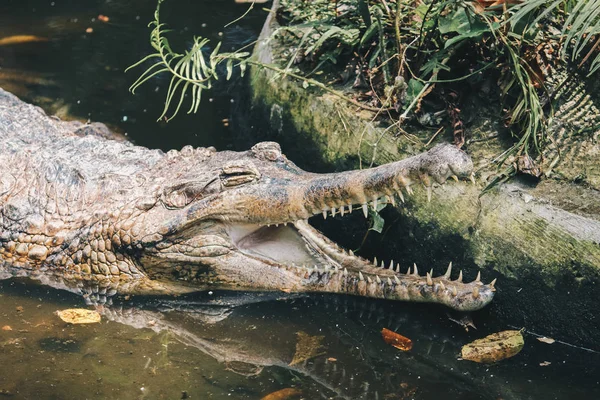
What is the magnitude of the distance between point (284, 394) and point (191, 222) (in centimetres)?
145

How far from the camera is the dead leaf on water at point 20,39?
8.87m

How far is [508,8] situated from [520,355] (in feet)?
6.60

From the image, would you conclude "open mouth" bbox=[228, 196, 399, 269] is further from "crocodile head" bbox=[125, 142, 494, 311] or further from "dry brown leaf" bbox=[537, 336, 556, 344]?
"dry brown leaf" bbox=[537, 336, 556, 344]

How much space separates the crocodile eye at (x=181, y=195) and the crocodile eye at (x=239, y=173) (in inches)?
8.5

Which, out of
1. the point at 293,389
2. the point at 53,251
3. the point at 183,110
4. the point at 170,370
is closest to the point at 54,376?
the point at 170,370

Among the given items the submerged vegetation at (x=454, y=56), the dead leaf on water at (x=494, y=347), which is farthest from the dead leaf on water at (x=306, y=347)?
the submerged vegetation at (x=454, y=56)

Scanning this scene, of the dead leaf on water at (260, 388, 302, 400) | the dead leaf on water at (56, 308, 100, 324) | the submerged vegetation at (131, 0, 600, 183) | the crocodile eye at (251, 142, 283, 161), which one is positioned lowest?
the dead leaf on water at (56, 308, 100, 324)

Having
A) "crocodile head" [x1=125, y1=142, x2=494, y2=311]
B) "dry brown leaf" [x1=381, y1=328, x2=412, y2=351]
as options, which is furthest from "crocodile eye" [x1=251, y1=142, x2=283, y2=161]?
"dry brown leaf" [x1=381, y1=328, x2=412, y2=351]

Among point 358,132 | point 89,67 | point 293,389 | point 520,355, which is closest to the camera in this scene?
point 293,389

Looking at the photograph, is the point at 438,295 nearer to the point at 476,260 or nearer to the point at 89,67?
the point at 476,260

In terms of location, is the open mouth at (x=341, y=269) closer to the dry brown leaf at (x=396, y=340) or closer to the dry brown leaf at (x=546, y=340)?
the dry brown leaf at (x=396, y=340)

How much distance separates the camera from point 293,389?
3953mm

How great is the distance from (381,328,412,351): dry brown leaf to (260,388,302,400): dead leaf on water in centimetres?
70

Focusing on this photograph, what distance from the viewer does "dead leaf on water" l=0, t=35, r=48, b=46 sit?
29.1 ft
